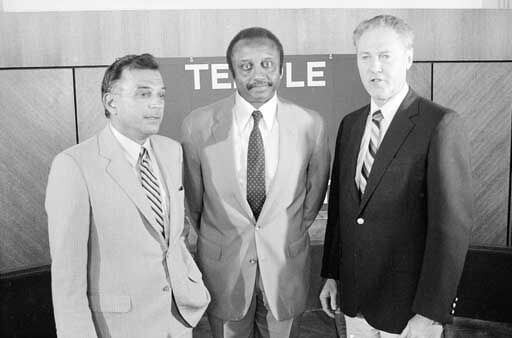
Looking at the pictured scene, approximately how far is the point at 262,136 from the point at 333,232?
56 centimetres

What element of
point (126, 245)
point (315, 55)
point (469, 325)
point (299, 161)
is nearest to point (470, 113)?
point (315, 55)

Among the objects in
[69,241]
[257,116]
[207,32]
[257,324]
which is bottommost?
[257,324]

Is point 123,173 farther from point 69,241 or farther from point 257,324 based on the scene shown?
point 257,324

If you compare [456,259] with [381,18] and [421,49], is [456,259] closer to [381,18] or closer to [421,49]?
[381,18]

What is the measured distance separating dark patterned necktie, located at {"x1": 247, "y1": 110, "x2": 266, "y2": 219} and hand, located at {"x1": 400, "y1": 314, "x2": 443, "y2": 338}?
83cm

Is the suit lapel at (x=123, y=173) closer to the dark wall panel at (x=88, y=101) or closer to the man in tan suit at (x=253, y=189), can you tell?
the man in tan suit at (x=253, y=189)

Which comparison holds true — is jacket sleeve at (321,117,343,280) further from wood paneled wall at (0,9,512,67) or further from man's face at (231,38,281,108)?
wood paneled wall at (0,9,512,67)

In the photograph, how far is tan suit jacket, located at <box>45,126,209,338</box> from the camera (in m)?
1.91

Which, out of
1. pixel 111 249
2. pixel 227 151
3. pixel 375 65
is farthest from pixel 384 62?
pixel 111 249

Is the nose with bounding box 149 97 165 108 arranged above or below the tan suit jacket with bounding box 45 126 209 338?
above

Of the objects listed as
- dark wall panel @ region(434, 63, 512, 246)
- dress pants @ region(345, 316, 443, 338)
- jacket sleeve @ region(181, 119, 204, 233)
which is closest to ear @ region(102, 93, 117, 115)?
jacket sleeve @ region(181, 119, 204, 233)

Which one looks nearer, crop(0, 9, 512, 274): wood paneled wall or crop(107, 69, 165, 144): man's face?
crop(107, 69, 165, 144): man's face

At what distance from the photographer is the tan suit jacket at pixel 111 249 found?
6.25ft

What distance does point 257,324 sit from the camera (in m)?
2.66
